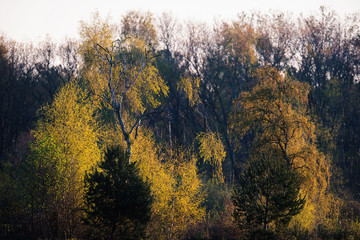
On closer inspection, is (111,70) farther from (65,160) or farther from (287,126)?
(287,126)

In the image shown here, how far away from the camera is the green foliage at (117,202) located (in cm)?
1532

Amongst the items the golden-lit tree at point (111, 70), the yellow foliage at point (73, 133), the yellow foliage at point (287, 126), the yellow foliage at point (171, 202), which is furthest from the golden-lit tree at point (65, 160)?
the yellow foliage at point (287, 126)

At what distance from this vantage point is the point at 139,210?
15.6 meters

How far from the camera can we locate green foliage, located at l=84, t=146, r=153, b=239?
603 inches

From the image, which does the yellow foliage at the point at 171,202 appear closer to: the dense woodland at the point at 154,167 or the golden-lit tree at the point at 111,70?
the dense woodland at the point at 154,167

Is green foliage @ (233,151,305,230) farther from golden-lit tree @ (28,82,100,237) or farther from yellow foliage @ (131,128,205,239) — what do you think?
golden-lit tree @ (28,82,100,237)

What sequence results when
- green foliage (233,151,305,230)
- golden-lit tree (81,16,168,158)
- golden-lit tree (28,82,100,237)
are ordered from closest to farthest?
green foliage (233,151,305,230), golden-lit tree (28,82,100,237), golden-lit tree (81,16,168,158)

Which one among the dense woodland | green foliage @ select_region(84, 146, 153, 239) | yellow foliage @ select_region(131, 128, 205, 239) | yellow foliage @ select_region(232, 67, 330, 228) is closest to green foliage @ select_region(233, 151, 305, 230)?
the dense woodland

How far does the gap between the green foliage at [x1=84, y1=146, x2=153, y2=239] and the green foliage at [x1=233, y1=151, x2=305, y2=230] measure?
5386mm

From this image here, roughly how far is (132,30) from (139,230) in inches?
921

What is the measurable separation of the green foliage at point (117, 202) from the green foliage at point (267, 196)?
539cm

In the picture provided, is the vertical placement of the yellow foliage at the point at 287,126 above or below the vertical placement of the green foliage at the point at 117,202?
above

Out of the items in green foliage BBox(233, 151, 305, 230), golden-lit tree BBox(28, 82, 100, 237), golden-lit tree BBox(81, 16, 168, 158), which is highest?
golden-lit tree BBox(81, 16, 168, 158)

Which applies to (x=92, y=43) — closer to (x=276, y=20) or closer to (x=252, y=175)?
(x=252, y=175)
